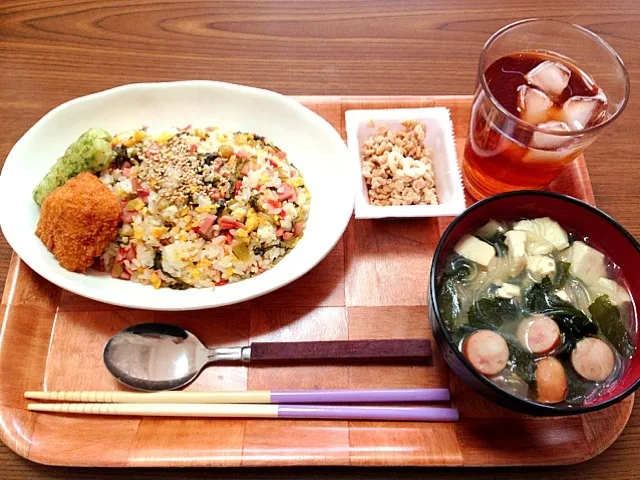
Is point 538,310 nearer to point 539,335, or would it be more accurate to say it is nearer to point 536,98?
point 539,335

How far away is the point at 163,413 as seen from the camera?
4.35ft

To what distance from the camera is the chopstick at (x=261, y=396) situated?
4.41 ft

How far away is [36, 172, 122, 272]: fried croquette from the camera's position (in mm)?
1464

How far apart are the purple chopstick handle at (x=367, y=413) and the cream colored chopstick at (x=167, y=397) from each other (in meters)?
0.08

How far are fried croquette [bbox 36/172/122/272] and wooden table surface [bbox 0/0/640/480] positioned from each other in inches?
19.9

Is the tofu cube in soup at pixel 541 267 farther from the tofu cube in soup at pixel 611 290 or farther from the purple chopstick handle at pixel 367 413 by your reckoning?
the purple chopstick handle at pixel 367 413

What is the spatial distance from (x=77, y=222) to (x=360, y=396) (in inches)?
35.9

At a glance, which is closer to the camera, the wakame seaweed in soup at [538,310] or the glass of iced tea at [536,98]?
the wakame seaweed in soup at [538,310]

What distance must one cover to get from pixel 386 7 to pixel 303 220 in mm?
1168

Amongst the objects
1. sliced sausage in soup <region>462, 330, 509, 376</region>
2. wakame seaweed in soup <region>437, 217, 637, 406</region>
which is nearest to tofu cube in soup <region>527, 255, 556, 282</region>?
wakame seaweed in soup <region>437, 217, 637, 406</region>

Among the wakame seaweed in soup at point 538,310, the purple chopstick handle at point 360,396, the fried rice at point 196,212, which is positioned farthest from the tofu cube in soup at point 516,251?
the fried rice at point 196,212

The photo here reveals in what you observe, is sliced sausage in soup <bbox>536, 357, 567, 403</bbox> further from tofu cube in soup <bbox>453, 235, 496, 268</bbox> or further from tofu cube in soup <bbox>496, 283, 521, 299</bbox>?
tofu cube in soup <bbox>453, 235, 496, 268</bbox>

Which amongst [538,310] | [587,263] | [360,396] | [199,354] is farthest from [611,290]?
[199,354]

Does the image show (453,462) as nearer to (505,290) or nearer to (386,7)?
(505,290)
